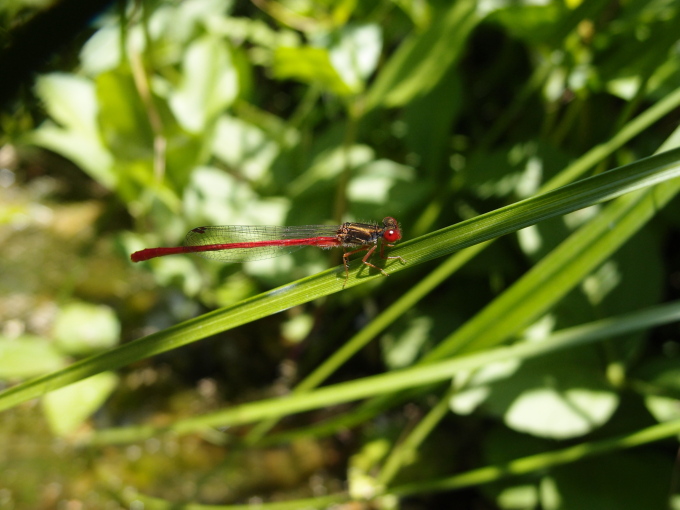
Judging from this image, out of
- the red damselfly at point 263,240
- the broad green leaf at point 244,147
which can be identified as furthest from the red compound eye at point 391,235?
the broad green leaf at point 244,147

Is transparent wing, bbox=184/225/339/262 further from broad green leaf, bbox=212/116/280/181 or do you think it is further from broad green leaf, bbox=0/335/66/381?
broad green leaf, bbox=0/335/66/381

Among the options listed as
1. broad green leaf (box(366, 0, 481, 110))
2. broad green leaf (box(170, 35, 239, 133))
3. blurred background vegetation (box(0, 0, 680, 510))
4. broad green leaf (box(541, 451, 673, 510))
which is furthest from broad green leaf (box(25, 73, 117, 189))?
broad green leaf (box(541, 451, 673, 510))

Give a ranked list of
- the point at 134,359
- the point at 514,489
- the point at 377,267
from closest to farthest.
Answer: the point at 134,359, the point at 377,267, the point at 514,489

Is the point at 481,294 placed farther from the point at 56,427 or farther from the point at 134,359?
the point at 56,427

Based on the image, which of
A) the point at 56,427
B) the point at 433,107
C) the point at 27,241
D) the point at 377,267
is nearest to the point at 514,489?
the point at 377,267

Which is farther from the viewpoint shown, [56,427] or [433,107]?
[433,107]

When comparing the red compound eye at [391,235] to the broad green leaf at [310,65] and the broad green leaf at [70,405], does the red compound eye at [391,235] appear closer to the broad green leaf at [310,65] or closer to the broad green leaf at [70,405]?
the broad green leaf at [310,65]
